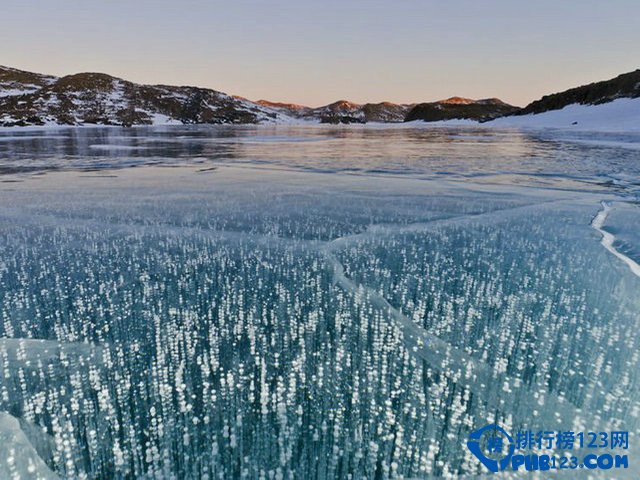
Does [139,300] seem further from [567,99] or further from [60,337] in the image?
[567,99]

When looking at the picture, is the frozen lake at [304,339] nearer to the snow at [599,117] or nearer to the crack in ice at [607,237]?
the crack in ice at [607,237]

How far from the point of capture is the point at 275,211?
38.7 feet

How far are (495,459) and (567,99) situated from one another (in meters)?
195

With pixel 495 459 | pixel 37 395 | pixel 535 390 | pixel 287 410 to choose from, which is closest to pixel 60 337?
pixel 37 395

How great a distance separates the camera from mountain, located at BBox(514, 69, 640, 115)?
142m

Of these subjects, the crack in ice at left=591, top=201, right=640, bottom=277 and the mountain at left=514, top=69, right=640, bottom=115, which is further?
the mountain at left=514, top=69, right=640, bottom=115
